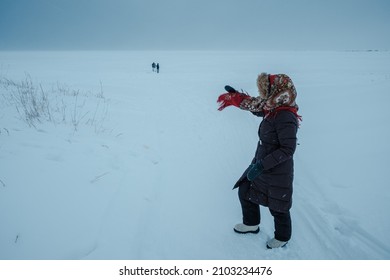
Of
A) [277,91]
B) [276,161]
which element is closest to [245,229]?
[276,161]

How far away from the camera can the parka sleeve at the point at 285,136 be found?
7.59ft

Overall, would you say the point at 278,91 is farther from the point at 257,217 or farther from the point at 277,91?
the point at 257,217

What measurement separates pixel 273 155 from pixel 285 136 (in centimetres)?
22

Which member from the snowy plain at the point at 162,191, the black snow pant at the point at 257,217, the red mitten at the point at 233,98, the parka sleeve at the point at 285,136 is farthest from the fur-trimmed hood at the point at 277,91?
the snowy plain at the point at 162,191

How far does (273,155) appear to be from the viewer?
240 centimetres

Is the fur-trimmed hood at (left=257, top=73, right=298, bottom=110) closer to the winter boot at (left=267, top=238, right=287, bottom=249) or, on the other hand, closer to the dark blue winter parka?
the dark blue winter parka

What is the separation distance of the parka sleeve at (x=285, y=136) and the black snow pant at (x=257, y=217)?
2.00 feet

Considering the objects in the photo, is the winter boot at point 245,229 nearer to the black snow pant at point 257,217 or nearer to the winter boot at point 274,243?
the black snow pant at point 257,217

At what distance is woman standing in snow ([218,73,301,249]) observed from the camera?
2361 millimetres

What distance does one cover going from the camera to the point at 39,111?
18.1 ft

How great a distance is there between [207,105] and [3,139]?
696 centimetres

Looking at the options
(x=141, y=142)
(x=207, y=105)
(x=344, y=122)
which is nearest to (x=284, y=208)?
(x=141, y=142)

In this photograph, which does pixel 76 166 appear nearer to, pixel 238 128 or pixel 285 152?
pixel 285 152

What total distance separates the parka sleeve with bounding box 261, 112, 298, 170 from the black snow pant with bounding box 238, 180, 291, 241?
0.61m
